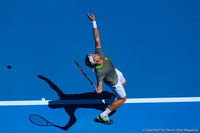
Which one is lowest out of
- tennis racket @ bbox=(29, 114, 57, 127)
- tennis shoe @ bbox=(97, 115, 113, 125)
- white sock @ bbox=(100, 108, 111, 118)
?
tennis shoe @ bbox=(97, 115, 113, 125)

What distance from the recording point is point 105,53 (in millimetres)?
4277

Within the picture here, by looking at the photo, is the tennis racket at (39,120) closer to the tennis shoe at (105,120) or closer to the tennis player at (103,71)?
the tennis shoe at (105,120)

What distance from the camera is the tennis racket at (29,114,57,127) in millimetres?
4184

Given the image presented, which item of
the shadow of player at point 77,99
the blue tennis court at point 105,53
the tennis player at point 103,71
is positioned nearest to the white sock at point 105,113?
the tennis player at point 103,71

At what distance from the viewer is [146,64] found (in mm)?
4316

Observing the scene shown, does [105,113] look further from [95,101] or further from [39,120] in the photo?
[39,120]

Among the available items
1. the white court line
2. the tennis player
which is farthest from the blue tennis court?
the tennis player


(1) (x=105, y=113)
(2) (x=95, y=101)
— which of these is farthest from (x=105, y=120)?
(2) (x=95, y=101)

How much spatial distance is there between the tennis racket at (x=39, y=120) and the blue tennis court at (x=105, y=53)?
0.28 ft

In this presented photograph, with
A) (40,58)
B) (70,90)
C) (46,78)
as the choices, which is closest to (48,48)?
(40,58)

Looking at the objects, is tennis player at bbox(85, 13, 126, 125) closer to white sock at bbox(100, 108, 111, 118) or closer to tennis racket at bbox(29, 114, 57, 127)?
white sock at bbox(100, 108, 111, 118)

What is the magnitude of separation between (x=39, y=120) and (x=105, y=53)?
2.07m

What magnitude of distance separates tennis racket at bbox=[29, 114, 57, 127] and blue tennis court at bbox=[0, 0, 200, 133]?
9cm

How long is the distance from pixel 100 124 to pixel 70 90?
107 centimetres
